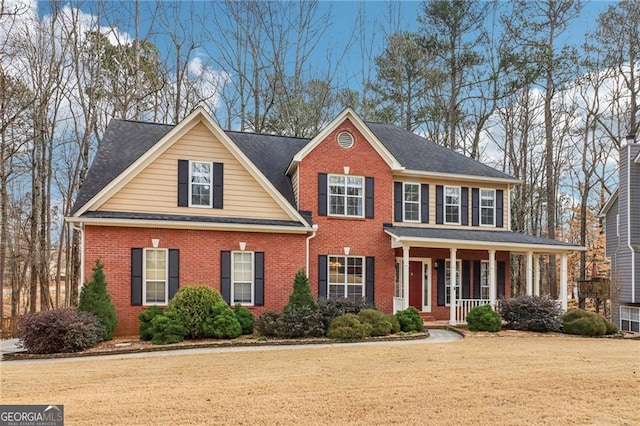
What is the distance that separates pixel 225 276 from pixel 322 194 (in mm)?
4577

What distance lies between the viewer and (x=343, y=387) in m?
7.88

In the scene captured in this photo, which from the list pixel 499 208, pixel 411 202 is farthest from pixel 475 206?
pixel 411 202

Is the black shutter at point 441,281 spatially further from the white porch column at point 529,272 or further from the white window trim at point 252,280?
the white window trim at point 252,280

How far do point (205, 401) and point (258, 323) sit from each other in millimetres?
7590

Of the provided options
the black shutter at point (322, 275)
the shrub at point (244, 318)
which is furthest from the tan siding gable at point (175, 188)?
the shrub at point (244, 318)

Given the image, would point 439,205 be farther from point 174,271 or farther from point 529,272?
point 174,271

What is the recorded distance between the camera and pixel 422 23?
98.9 ft

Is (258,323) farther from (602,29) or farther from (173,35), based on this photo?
(602,29)

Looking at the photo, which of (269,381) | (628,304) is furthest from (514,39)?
(269,381)

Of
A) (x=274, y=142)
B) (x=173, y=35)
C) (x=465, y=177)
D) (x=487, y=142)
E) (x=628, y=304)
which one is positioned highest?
(x=173, y=35)

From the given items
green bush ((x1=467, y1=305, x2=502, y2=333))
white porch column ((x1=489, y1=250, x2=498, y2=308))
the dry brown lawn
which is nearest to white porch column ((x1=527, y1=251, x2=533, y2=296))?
white porch column ((x1=489, y1=250, x2=498, y2=308))

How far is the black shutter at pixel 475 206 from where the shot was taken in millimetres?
20203

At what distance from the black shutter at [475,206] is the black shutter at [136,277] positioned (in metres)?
12.7

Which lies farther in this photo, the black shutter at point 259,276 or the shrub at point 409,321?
the black shutter at point 259,276
